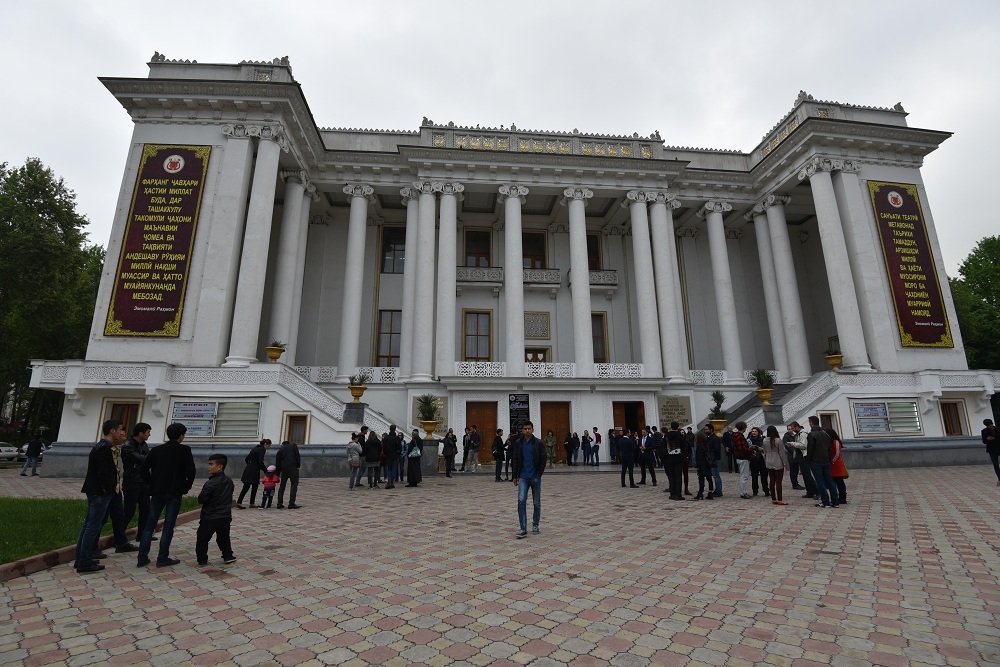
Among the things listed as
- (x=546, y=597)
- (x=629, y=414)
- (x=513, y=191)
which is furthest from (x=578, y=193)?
(x=546, y=597)

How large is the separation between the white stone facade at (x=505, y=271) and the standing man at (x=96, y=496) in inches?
411

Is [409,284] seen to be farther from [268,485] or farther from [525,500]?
[525,500]

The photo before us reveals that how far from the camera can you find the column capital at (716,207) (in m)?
24.0

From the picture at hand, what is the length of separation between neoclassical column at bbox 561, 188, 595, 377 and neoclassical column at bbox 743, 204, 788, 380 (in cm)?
880

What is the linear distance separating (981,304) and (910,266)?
15158mm

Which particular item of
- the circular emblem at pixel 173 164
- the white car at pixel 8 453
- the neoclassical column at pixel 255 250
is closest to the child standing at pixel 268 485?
the neoclassical column at pixel 255 250

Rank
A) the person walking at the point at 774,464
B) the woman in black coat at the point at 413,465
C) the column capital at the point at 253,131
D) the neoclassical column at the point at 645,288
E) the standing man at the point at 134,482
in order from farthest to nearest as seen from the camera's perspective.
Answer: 1. the neoclassical column at the point at 645,288
2. the column capital at the point at 253,131
3. the woman in black coat at the point at 413,465
4. the person walking at the point at 774,464
5. the standing man at the point at 134,482

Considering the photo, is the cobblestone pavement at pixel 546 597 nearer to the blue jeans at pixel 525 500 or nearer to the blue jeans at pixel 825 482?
the blue jeans at pixel 525 500

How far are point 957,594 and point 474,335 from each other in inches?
837

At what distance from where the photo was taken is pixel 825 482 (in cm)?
879

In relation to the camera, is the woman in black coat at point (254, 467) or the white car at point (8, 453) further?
the white car at point (8, 453)

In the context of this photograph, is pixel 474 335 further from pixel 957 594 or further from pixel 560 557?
pixel 957 594

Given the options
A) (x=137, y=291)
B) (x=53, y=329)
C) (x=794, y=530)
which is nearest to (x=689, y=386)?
(x=794, y=530)

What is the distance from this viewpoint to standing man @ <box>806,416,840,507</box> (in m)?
8.72
